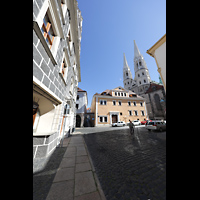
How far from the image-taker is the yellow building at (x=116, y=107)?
21.0 metres

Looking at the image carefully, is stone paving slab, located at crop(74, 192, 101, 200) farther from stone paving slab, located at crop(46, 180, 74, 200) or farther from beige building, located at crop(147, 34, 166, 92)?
beige building, located at crop(147, 34, 166, 92)

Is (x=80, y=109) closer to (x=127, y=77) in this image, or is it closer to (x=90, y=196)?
(x=90, y=196)

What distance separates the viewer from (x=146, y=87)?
40375 mm

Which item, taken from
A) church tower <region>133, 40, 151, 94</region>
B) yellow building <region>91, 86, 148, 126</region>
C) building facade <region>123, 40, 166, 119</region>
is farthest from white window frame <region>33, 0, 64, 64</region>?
church tower <region>133, 40, 151, 94</region>

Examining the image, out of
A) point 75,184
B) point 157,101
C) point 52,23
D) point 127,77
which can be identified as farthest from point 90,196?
point 127,77

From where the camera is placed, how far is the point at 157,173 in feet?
8.80

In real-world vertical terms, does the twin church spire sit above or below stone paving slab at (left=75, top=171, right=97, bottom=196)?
above

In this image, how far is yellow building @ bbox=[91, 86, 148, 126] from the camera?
21.0 metres

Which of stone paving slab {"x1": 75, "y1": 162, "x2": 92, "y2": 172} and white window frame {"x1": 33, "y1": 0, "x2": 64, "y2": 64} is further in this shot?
stone paving slab {"x1": 75, "y1": 162, "x2": 92, "y2": 172}

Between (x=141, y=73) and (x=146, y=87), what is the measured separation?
31.1 ft

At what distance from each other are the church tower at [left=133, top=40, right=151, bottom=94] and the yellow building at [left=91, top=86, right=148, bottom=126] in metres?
19.3
